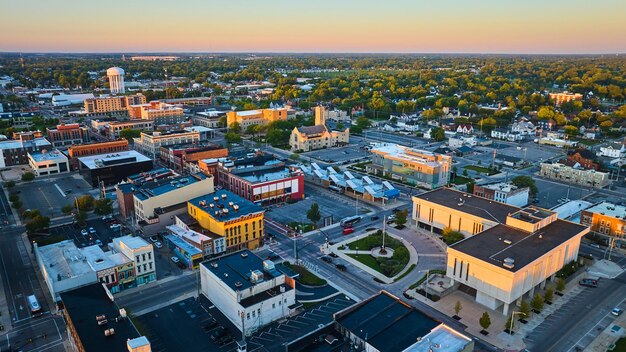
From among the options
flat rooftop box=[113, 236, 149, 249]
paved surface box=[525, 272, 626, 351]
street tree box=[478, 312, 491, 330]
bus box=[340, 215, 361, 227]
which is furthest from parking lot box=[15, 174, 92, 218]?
paved surface box=[525, 272, 626, 351]

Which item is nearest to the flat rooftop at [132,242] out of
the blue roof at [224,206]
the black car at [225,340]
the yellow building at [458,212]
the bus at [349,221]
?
the blue roof at [224,206]

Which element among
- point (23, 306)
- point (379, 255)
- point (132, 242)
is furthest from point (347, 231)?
point (23, 306)

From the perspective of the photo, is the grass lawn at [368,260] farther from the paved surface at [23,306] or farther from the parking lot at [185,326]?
the paved surface at [23,306]

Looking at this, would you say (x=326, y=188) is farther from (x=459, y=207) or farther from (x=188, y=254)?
(x=188, y=254)

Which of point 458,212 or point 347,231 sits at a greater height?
point 458,212

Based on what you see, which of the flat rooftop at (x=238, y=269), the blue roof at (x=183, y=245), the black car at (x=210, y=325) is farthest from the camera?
the blue roof at (x=183, y=245)

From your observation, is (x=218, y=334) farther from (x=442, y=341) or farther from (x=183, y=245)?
(x=442, y=341)

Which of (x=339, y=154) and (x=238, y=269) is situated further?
(x=339, y=154)
